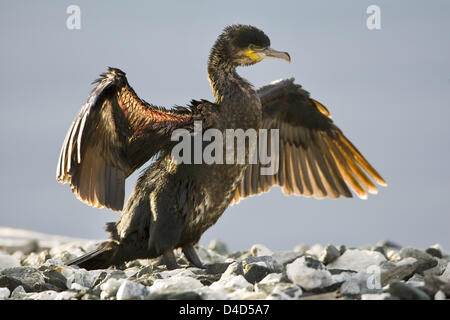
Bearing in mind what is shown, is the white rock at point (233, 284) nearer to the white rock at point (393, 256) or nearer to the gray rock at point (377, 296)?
the gray rock at point (377, 296)

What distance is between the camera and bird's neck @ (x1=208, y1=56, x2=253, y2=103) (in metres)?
6.00

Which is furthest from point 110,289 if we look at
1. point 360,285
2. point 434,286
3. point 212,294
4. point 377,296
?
point 434,286

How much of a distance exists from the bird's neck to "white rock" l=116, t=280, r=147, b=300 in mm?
2173

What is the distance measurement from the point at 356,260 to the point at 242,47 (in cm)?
215

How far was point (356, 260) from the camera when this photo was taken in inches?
246

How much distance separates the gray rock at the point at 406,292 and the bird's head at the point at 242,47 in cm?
281

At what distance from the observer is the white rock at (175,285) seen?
4355mm

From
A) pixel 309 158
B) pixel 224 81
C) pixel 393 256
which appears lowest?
pixel 393 256

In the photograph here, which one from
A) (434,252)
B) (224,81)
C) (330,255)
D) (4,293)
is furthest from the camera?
(434,252)

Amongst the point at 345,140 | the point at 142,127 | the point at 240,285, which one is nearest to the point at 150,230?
the point at 142,127

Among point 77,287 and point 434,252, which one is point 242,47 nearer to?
→ point 77,287

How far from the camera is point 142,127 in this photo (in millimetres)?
5871

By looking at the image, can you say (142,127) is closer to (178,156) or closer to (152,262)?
(178,156)
